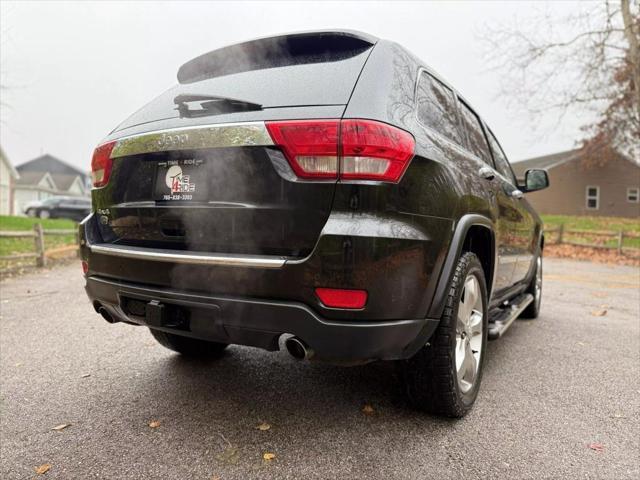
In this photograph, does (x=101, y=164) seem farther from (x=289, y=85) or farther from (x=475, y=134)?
(x=475, y=134)

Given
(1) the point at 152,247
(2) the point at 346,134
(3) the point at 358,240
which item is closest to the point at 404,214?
(3) the point at 358,240

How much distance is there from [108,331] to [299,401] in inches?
86.6

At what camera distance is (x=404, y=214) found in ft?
5.96

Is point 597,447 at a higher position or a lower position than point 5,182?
lower

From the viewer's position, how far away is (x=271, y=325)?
1.80m

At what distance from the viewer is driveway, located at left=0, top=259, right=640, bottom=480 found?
192cm

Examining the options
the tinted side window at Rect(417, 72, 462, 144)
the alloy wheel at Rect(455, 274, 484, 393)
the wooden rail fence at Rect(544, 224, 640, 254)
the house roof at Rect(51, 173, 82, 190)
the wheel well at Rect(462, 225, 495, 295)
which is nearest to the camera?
the tinted side window at Rect(417, 72, 462, 144)

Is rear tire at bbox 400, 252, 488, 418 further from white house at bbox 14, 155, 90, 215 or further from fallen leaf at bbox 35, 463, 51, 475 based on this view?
white house at bbox 14, 155, 90, 215

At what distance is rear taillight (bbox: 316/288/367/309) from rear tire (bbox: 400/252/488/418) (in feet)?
1.89

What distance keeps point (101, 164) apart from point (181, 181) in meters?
0.62

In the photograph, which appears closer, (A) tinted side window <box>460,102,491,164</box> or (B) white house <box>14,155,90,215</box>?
(A) tinted side window <box>460,102,491,164</box>

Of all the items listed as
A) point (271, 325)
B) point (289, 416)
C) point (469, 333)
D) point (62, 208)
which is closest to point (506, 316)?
point (469, 333)

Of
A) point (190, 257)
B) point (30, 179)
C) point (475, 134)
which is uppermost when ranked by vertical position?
point (30, 179)

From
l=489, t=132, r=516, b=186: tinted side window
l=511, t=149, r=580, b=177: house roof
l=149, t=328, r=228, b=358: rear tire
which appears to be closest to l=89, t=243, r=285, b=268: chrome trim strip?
l=149, t=328, r=228, b=358: rear tire
